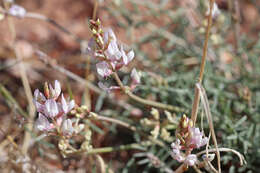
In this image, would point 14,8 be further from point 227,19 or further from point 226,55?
point 226,55

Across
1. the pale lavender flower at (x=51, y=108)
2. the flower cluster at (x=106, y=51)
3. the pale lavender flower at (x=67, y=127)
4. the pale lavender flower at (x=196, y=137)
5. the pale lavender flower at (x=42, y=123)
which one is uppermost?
the flower cluster at (x=106, y=51)

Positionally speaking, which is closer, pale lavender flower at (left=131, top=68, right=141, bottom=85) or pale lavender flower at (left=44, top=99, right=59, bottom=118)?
pale lavender flower at (left=44, top=99, right=59, bottom=118)

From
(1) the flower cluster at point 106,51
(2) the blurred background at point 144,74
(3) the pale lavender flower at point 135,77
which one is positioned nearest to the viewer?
(1) the flower cluster at point 106,51

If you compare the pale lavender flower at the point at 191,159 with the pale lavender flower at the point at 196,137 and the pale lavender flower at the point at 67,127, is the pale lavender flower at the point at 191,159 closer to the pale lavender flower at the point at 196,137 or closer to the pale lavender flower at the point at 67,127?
the pale lavender flower at the point at 196,137

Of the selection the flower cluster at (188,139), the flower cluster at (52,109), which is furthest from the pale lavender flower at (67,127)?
the flower cluster at (188,139)

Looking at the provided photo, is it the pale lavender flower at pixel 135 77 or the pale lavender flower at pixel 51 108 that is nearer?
the pale lavender flower at pixel 51 108

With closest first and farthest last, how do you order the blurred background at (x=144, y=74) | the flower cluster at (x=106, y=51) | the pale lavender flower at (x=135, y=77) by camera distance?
the flower cluster at (x=106, y=51) → the pale lavender flower at (x=135, y=77) → the blurred background at (x=144, y=74)

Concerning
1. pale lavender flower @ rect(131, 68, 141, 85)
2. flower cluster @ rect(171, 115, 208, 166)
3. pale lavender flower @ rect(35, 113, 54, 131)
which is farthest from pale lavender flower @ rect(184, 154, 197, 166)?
pale lavender flower @ rect(35, 113, 54, 131)

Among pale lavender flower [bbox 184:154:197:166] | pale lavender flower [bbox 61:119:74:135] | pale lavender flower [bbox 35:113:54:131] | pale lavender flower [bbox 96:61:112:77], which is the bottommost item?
pale lavender flower [bbox 184:154:197:166]

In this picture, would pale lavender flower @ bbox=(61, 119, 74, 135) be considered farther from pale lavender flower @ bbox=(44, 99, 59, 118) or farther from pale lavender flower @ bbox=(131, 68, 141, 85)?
pale lavender flower @ bbox=(131, 68, 141, 85)
